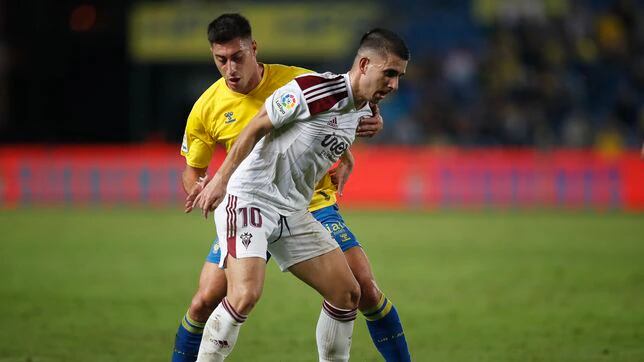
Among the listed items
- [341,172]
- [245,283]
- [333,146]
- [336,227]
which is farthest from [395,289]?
[245,283]

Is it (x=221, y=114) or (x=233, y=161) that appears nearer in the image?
(x=233, y=161)

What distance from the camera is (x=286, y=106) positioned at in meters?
5.32

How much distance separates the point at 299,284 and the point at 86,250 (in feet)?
13.2

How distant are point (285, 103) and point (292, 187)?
1.88 ft

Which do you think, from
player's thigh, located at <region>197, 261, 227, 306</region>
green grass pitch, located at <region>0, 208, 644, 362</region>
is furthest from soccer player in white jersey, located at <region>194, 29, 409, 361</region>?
green grass pitch, located at <region>0, 208, 644, 362</region>

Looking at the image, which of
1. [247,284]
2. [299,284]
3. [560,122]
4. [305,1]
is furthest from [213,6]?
[247,284]

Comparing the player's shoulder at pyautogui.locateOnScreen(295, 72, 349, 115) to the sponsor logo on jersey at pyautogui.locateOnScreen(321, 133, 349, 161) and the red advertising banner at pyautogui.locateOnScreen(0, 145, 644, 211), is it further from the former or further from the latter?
the red advertising banner at pyautogui.locateOnScreen(0, 145, 644, 211)

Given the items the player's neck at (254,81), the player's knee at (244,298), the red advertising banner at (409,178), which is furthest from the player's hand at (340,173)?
the red advertising banner at (409,178)

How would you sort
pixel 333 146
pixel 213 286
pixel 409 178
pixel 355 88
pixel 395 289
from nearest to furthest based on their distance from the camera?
pixel 355 88 → pixel 333 146 → pixel 213 286 → pixel 395 289 → pixel 409 178

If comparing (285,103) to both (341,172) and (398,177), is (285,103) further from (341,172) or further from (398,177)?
(398,177)

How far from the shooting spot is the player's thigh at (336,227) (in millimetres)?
6199

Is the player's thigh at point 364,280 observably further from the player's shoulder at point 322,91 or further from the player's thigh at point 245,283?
the player's shoulder at point 322,91

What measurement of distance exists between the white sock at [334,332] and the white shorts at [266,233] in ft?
1.29

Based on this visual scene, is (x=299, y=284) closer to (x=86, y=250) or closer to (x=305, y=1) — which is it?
(x=86, y=250)
